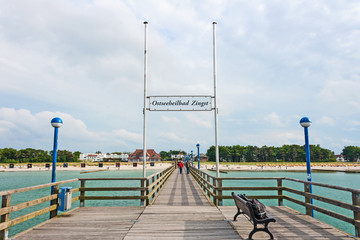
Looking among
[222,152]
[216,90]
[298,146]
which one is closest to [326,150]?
[298,146]

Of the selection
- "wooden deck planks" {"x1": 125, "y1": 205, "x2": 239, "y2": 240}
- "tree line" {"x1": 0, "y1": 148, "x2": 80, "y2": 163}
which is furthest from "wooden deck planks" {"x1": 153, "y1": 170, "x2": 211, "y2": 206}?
"tree line" {"x1": 0, "y1": 148, "x2": 80, "y2": 163}

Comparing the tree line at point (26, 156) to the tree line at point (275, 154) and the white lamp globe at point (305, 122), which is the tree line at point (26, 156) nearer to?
the tree line at point (275, 154)

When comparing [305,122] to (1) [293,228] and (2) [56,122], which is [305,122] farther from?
(2) [56,122]

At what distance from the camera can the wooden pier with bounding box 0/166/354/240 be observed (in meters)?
5.26

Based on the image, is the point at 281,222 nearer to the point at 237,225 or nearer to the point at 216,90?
the point at 237,225

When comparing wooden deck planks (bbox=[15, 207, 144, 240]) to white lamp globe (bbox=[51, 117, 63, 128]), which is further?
white lamp globe (bbox=[51, 117, 63, 128])

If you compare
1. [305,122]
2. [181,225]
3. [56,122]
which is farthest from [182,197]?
[56,122]

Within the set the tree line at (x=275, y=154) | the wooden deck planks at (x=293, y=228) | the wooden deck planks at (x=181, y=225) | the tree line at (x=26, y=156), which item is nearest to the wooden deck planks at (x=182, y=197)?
the wooden deck planks at (x=181, y=225)

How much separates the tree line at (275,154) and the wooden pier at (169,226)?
150 meters

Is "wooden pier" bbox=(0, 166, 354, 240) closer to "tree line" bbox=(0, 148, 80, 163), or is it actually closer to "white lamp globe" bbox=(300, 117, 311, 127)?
"white lamp globe" bbox=(300, 117, 311, 127)

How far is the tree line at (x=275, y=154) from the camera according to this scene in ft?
494

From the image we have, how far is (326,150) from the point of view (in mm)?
153500

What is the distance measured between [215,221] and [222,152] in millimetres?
157865

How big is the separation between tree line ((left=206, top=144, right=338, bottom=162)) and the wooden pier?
15027cm
